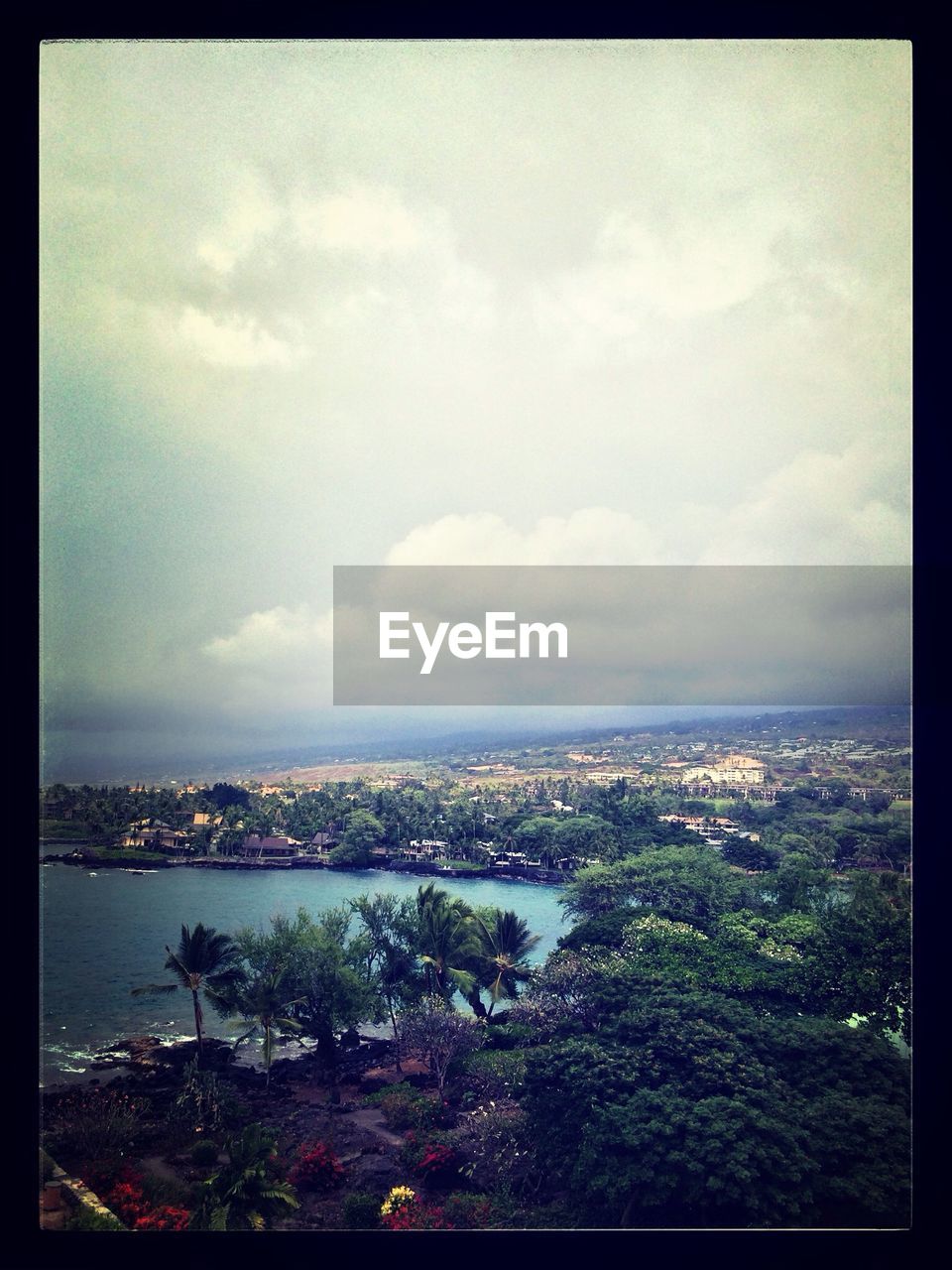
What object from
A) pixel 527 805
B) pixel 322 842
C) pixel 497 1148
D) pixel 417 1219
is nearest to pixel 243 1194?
pixel 417 1219

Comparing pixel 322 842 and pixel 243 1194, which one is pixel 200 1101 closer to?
pixel 243 1194

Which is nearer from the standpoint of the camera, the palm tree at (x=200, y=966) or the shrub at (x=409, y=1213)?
the shrub at (x=409, y=1213)

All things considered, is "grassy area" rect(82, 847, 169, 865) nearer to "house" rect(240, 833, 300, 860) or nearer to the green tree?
"house" rect(240, 833, 300, 860)

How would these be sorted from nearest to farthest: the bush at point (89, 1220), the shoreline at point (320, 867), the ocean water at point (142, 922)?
the bush at point (89, 1220)
the ocean water at point (142, 922)
the shoreline at point (320, 867)

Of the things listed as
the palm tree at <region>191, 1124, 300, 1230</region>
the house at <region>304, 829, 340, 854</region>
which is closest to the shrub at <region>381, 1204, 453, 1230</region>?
the palm tree at <region>191, 1124, 300, 1230</region>

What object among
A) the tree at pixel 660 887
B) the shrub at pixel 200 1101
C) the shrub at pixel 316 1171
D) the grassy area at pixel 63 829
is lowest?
the shrub at pixel 316 1171

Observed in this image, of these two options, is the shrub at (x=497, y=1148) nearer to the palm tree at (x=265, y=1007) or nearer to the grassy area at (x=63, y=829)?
the palm tree at (x=265, y=1007)

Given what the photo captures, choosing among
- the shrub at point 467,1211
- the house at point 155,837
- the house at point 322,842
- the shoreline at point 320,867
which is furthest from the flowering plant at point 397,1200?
the house at point 155,837
